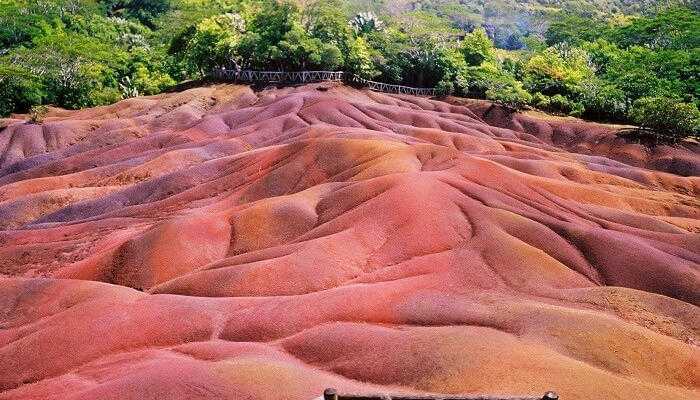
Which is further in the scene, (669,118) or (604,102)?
(604,102)

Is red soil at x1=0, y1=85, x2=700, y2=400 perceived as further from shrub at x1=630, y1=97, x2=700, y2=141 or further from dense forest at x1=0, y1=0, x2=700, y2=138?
dense forest at x1=0, y1=0, x2=700, y2=138

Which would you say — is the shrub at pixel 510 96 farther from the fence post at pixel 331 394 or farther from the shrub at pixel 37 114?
the fence post at pixel 331 394

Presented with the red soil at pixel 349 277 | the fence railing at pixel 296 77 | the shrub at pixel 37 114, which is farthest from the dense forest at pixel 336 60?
the red soil at pixel 349 277

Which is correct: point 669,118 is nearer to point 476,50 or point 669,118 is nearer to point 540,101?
point 540,101

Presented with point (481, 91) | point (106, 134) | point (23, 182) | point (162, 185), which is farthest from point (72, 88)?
point (481, 91)

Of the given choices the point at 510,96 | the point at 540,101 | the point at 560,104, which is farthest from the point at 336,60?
the point at 560,104

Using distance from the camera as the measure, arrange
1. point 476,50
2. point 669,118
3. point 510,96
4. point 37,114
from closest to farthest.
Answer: point 669,118 < point 37,114 < point 510,96 < point 476,50
